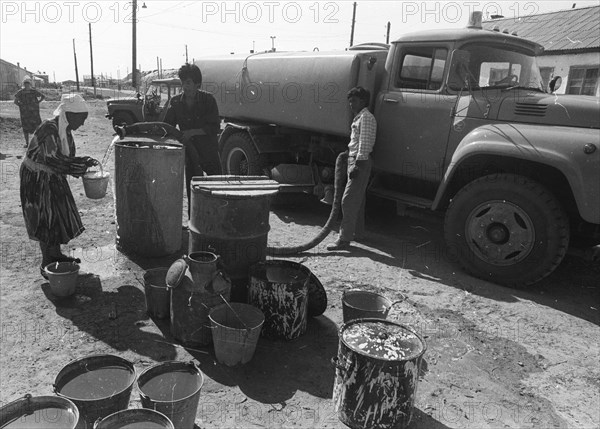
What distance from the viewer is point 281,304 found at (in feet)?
11.2

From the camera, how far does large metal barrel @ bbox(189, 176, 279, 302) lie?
3578 mm

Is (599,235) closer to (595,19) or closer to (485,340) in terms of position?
(485,340)

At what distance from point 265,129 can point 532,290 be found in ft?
15.0

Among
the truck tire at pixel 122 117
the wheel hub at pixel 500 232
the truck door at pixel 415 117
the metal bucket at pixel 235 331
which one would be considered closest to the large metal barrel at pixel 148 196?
the metal bucket at pixel 235 331

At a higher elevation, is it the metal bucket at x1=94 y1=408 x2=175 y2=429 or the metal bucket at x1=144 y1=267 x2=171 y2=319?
the metal bucket at x1=94 y1=408 x2=175 y2=429

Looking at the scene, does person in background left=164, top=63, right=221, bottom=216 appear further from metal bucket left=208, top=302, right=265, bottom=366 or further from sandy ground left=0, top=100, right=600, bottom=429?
→ metal bucket left=208, top=302, right=265, bottom=366

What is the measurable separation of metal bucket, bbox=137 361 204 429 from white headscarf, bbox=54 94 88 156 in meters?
2.52

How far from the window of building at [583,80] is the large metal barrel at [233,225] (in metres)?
18.2

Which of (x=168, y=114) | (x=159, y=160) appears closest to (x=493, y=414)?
(x=159, y=160)

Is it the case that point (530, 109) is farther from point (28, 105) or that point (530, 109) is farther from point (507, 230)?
point (28, 105)

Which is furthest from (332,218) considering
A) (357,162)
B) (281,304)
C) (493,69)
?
(493,69)

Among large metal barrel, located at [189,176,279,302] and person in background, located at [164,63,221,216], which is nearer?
large metal barrel, located at [189,176,279,302]

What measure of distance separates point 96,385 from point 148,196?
257cm

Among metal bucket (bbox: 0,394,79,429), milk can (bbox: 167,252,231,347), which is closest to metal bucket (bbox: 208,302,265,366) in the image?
milk can (bbox: 167,252,231,347)
